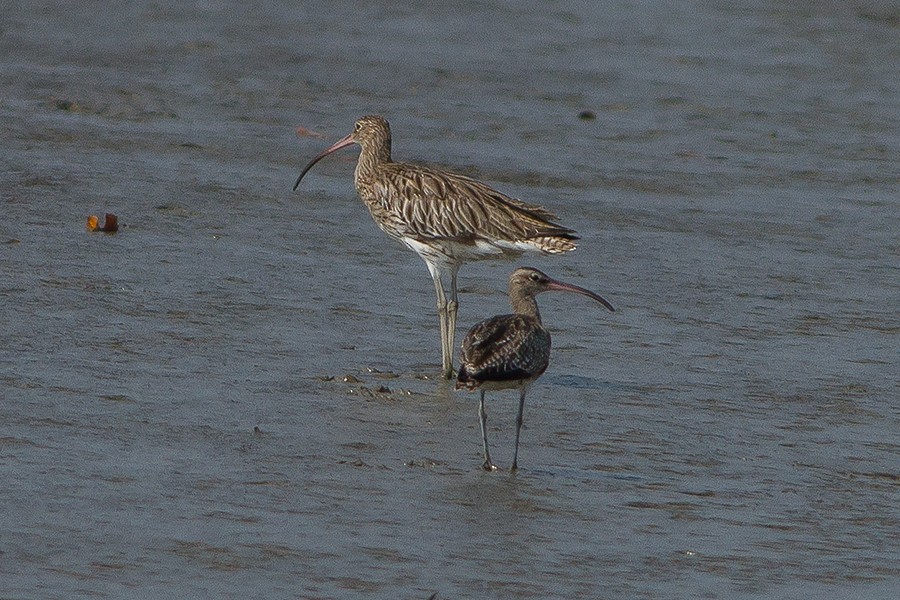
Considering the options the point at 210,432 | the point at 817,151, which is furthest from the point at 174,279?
the point at 817,151

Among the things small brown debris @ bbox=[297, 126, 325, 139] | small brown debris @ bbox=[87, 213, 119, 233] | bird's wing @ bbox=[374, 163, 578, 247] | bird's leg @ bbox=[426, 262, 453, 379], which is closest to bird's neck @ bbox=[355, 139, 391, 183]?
bird's wing @ bbox=[374, 163, 578, 247]

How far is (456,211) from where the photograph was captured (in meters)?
10.7

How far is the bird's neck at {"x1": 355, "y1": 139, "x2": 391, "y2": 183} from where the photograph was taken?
38.0ft

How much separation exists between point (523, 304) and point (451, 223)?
153 centimetres

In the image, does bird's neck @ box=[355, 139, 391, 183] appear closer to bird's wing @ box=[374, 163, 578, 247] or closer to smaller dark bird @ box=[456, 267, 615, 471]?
bird's wing @ box=[374, 163, 578, 247]

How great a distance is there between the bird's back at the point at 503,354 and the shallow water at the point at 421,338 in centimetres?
47

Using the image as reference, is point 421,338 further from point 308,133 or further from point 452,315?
point 308,133

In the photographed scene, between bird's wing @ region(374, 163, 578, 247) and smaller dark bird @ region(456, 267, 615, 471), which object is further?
bird's wing @ region(374, 163, 578, 247)

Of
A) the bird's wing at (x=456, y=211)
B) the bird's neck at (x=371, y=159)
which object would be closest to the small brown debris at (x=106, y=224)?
the bird's neck at (x=371, y=159)

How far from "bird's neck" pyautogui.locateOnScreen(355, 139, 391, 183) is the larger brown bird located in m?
0.28

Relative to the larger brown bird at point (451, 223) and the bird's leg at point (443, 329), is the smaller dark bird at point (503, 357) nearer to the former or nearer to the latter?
the bird's leg at point (443, 329)

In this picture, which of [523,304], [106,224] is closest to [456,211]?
[523,304]

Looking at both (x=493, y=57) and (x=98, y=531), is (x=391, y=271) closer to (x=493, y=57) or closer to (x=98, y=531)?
(x=98, y=531)

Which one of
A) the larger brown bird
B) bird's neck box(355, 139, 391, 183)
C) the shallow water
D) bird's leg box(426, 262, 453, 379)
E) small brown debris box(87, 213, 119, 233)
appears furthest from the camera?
small brown debris box(87, 213, 119, 233)
